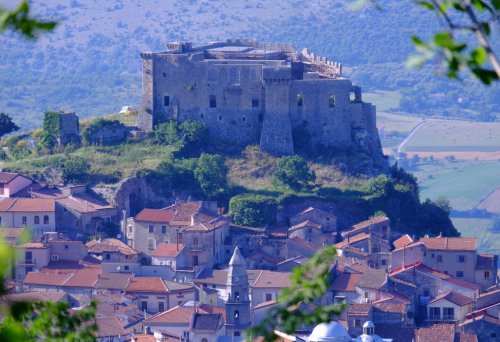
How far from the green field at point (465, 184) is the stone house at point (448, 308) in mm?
41252

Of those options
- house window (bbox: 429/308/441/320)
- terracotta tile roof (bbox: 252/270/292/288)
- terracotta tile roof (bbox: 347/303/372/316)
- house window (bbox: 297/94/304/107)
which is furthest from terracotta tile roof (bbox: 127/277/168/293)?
house window (bbox: 297/94/304/107)

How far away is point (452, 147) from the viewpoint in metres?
112

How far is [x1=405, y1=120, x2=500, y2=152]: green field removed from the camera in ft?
367

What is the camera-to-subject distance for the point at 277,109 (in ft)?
164

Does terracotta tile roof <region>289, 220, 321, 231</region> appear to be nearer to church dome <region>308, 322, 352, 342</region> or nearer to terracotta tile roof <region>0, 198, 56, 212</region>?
terracotta tile roof <region>0, 198, 56, 212</region>

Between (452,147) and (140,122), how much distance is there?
62.7m

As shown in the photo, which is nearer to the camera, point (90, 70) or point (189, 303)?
point (189, 303)

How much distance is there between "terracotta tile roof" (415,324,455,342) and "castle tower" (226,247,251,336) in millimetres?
4528

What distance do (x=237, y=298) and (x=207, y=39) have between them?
93.6 metres

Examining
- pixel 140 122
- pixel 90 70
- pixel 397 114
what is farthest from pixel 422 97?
pixel 140 122

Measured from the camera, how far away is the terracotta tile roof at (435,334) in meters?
42.1

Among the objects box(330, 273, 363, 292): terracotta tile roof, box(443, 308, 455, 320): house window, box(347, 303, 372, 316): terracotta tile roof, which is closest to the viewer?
box(347, 303, 372, 316): terracotta tile roof

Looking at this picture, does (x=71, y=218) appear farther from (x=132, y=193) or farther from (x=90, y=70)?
(x=90, y=70)

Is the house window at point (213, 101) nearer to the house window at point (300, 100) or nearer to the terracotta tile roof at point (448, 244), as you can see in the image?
the house window at point (300, 100)
